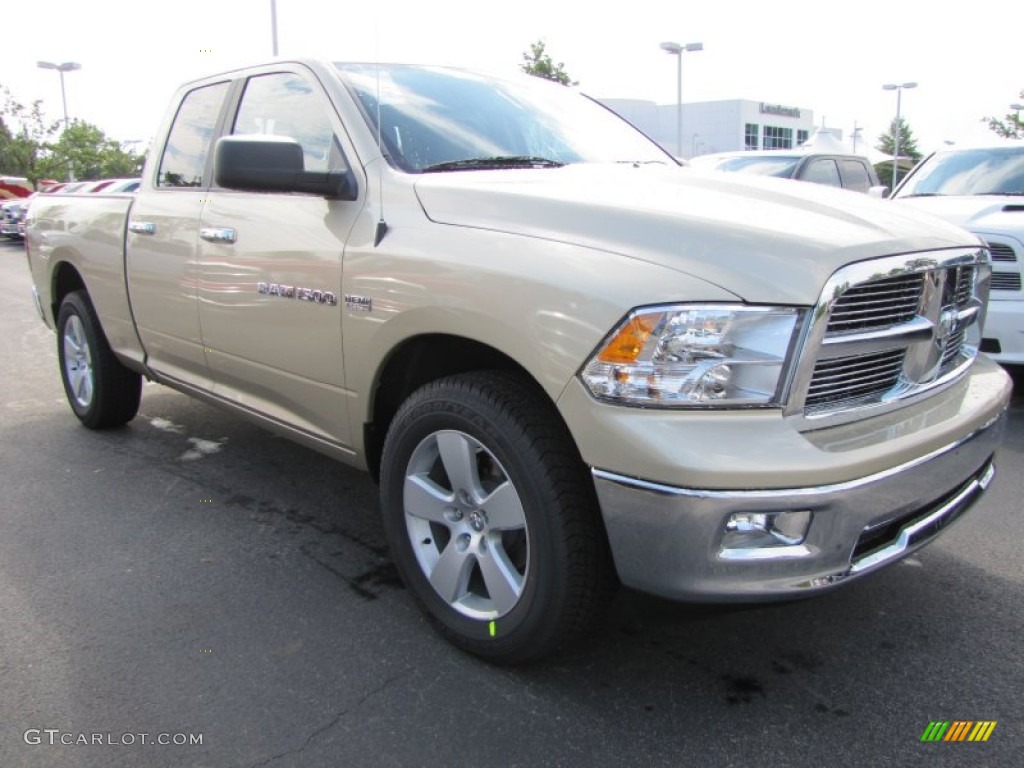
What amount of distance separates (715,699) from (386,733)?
0.93 metres

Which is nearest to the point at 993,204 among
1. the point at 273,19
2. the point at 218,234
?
the point at 218,234

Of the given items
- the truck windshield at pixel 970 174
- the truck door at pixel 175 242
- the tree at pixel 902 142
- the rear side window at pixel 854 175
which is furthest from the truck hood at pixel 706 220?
the tree at pixel 902 142

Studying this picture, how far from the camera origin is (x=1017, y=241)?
536cm

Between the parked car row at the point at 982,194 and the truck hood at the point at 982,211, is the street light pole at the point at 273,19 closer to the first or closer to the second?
the parked car row at the point at 982,194

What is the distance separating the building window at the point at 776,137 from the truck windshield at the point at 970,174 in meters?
60.0

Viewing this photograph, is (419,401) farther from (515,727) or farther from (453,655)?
(515,727)

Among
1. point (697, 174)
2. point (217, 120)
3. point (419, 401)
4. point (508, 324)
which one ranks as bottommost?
point (419, 401)

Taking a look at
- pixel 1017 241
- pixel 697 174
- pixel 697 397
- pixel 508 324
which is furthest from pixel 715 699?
pixel 1017 241

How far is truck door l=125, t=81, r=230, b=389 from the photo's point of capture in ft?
12.5

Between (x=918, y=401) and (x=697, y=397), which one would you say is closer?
(x=697, y=397)

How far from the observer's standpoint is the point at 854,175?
10648 millimetres

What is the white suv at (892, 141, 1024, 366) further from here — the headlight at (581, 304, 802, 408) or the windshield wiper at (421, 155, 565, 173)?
the headlight at (581, 304, 802, 408)

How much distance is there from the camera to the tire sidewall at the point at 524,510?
232 cm

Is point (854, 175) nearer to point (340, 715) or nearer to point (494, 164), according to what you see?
Result: point (494, 164)
